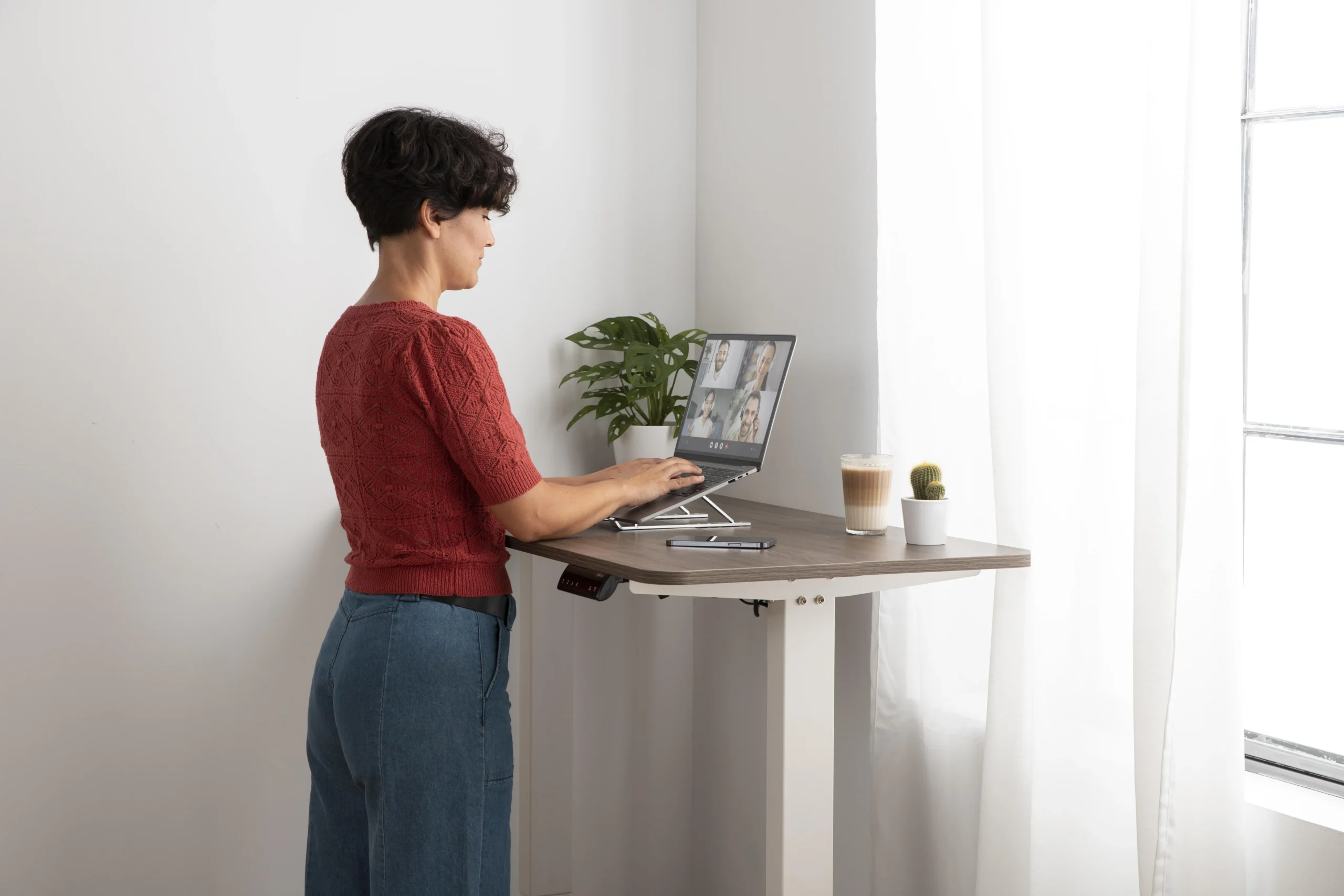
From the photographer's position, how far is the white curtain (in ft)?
4.58

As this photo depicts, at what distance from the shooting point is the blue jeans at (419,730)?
4.64 feet

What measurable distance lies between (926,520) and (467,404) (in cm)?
76

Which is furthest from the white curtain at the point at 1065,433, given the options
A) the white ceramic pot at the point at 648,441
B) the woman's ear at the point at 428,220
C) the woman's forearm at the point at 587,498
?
the woman's ear at the point at 428,220

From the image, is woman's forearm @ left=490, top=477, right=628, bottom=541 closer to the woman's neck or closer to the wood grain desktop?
the wood grain desktop

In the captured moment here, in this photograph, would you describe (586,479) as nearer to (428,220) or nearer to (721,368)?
(721,368)

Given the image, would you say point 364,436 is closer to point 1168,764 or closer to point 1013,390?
point 1013,390

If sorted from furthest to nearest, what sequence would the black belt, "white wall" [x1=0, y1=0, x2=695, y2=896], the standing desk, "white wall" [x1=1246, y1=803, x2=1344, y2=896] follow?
1. "white wall" [x1=0, y1=0, x2=695, y2=896]
2. the standing desk
3. the black belt
4. "white wall" [x1=1246, y1=803, x2=1344, y2=896]

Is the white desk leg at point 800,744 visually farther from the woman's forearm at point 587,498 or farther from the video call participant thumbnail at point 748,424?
the video call participant thumbnail at point 748,424

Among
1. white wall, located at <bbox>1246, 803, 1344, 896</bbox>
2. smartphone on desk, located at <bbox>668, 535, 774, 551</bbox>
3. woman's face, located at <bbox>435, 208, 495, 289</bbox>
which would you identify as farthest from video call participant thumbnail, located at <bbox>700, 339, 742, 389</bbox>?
white wall, located at <bbox>1246, 803, 1344, 896</bbox>

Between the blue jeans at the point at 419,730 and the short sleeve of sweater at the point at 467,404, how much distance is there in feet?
0.64

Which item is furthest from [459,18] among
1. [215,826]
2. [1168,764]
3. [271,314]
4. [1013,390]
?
A: [1168,764]

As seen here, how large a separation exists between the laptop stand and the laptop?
15 mm


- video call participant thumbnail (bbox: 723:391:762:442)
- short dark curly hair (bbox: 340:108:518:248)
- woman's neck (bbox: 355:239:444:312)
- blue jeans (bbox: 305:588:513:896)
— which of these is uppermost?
short dark curly hair (bbox: 340:108:518:248)

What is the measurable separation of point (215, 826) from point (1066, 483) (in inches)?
70.8
